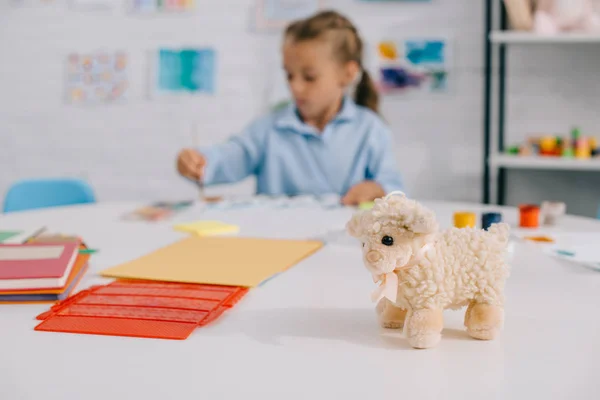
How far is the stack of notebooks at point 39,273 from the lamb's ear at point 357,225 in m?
0.40

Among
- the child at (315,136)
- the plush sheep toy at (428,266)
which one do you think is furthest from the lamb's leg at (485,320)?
the child at (315,136)

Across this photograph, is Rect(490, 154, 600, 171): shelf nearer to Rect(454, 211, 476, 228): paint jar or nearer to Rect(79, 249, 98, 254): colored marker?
Rect(454, 211, 476, 228): paint jar

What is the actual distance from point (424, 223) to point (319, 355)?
0.54 ft

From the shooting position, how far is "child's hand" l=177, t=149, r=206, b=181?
188 centimetres

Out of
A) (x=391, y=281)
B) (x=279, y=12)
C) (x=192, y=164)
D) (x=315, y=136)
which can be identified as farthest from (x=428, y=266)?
(x=279, y=12)

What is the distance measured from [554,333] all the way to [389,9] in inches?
88.0

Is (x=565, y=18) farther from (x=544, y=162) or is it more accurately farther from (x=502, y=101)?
(x=544, y=162)

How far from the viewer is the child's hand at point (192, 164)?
6.15 feet

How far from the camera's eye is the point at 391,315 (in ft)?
2.42

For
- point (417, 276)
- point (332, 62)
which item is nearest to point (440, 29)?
point (332, 62)

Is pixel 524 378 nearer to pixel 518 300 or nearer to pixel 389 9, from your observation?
pixel 518 300

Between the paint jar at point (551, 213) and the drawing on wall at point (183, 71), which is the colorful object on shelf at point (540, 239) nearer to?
the paint jar at point (551, 213)

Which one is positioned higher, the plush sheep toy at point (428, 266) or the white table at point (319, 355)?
the plush sheep toy at point (428, 266)

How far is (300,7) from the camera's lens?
9.34 ft
